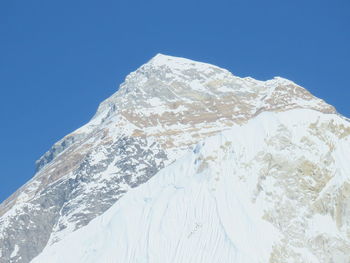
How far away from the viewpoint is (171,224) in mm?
76562

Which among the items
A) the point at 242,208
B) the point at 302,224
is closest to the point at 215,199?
the point at 242,208

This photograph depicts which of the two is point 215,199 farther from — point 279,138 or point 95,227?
point 95,227

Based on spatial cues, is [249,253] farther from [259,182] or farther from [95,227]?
[95,227]

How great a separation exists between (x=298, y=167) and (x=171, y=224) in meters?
9.90

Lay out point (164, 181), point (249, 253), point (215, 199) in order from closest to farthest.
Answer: point (249, 253), point (215, 199), point (164, 181)

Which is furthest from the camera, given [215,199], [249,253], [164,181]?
[164,181]

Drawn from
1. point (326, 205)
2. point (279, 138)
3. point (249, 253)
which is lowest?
point (249, 253)

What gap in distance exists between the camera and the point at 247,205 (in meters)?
74.8

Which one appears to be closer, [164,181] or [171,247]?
[171,247]

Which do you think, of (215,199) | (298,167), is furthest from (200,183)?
(298,167)

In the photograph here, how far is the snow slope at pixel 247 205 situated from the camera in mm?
71938

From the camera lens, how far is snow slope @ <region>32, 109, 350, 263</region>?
71938 mm

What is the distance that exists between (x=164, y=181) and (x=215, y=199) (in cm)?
797

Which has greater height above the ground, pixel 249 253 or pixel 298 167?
pixel 298 167
